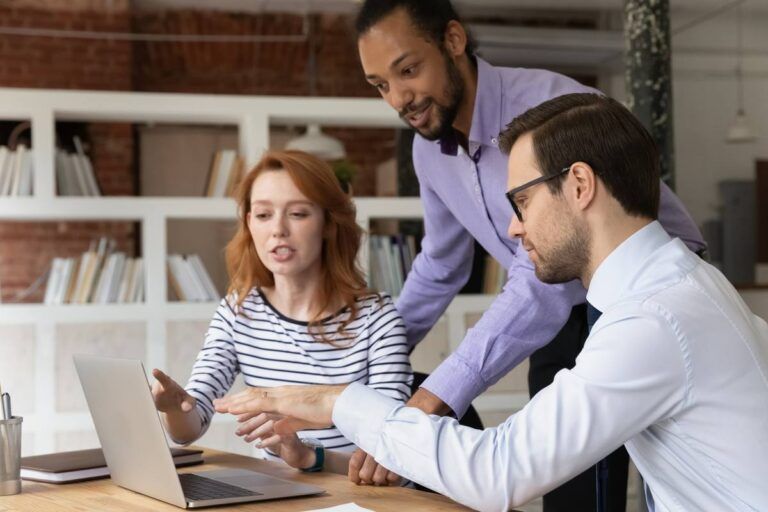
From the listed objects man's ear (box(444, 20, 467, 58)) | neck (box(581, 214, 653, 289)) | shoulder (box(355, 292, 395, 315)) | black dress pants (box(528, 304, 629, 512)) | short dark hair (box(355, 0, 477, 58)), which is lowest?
black dress pants (box(528, 304, 629, 512))

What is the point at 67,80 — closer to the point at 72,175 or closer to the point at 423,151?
the point at 72,175

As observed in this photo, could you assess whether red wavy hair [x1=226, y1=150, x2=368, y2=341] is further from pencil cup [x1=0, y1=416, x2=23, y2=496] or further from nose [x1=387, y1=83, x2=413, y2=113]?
pencil cup [x1=0, y1=416, x2=23, y2=496]

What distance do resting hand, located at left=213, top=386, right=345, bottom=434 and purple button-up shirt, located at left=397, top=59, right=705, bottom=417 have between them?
0.34m

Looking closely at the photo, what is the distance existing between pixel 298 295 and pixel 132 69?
651cm

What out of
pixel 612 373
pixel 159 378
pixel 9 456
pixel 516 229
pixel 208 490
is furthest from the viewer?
pixel 159 378

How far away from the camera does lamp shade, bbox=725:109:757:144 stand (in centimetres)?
882

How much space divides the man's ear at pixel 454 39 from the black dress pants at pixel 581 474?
59cm

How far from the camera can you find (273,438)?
1699mm

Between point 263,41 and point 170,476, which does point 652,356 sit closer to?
point 170,476

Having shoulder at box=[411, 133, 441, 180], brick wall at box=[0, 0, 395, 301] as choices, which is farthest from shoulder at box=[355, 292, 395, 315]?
→ brick wall at box=[0, 0, 395, 301]

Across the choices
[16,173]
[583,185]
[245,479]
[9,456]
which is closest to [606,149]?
[583,185]

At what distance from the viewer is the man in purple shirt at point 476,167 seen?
1.83 meters

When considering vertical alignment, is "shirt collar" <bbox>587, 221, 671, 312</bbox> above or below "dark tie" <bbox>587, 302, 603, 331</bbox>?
above

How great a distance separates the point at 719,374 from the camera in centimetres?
121
